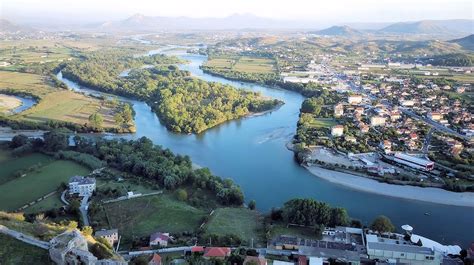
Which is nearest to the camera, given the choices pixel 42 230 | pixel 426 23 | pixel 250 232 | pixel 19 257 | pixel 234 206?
pixel 19 257

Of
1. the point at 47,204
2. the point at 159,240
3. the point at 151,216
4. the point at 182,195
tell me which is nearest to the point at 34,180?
the point at 47,204

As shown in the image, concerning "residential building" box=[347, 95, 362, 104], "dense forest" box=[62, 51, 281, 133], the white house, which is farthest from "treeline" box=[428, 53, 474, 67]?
the white house

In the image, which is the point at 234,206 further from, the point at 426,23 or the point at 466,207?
the point at 426,23

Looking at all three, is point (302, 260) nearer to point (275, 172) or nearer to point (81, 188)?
point (275, 172)

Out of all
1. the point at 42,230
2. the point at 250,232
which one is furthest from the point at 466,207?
the point at 42,230

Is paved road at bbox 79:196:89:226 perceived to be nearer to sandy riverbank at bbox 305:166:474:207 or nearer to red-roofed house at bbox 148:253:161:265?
red-roofed house at bbox 148:253:161:265

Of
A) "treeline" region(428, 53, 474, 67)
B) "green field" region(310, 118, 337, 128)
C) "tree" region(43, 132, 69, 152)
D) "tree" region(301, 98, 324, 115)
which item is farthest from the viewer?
"treeline" region(428, 53, 474, 67)
